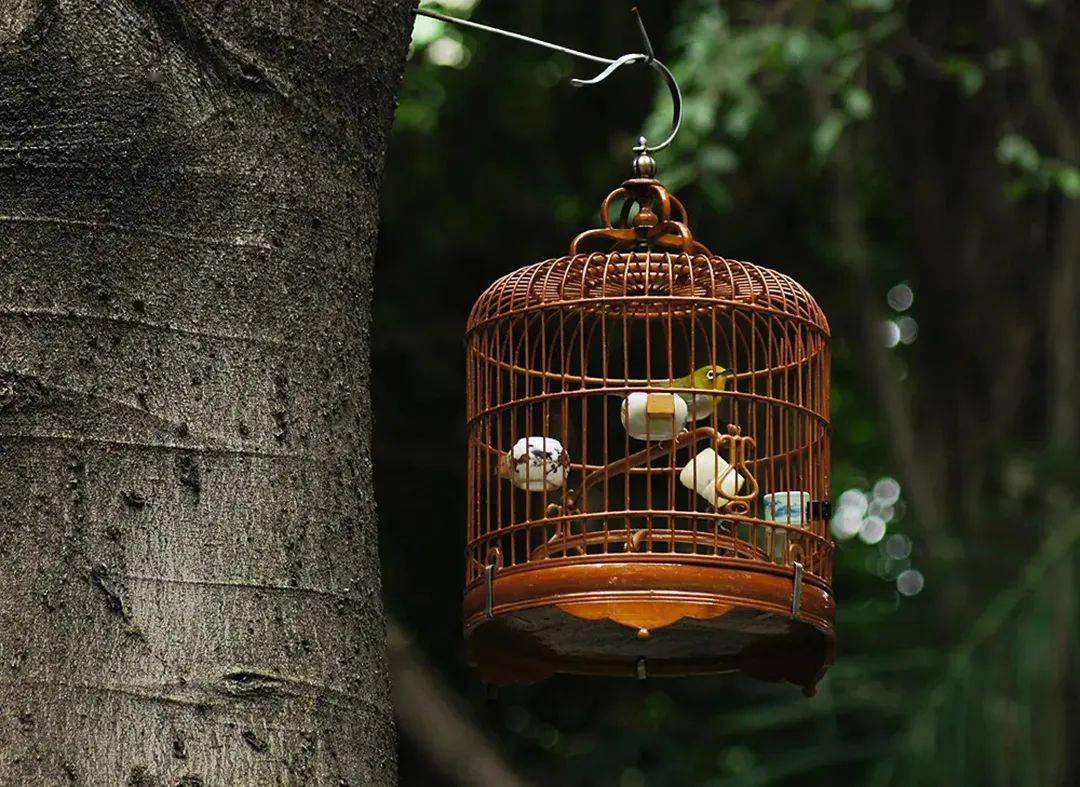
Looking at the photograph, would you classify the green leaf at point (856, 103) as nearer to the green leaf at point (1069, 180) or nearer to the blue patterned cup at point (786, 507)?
the green leaf at point (1069, 180)

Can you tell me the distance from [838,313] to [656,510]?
18.4 feet

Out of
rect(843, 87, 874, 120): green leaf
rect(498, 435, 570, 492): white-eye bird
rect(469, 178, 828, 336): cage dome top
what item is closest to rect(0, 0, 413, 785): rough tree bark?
rect(498, 435, 570, 492): white-eye bird

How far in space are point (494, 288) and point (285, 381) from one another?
1.10 m

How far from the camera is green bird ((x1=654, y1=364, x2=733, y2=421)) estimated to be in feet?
10.9

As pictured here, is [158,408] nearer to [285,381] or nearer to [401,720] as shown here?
[285,381]

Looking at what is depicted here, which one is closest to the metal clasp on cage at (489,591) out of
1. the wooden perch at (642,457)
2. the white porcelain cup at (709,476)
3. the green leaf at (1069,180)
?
the wooden perch at (642,457)

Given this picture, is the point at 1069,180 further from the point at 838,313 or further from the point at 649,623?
the point at 649,623

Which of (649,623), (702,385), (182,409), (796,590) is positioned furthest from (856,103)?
(182,409)

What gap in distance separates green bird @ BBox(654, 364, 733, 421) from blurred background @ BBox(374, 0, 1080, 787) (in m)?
2.78

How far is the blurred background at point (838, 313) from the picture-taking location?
7156 millimetres

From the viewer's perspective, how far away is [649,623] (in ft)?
9.77

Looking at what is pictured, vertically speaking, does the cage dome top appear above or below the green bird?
above

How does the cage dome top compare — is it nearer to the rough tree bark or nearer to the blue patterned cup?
the blue patterned cup

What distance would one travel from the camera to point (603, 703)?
9156mm
